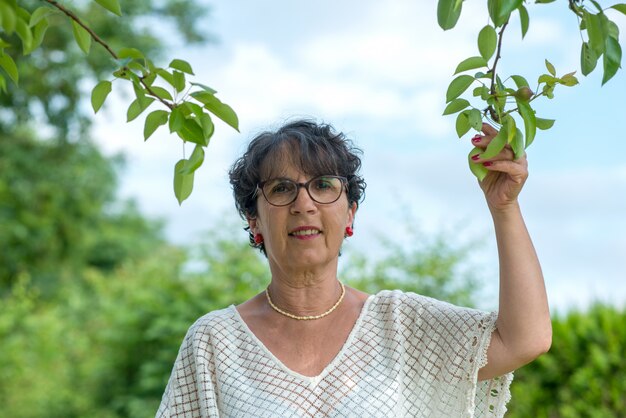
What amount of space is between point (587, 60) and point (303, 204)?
0.89 m

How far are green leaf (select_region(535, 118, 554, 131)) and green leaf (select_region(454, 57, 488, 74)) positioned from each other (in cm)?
17

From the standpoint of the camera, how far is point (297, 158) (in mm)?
2482

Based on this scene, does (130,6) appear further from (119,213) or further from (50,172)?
(119,213)

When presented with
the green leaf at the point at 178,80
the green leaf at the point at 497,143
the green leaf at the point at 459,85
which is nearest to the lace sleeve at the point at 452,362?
the green leaf at the point at 497,143

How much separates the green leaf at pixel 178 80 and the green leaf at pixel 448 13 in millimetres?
552

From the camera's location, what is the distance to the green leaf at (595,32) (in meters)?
1.62

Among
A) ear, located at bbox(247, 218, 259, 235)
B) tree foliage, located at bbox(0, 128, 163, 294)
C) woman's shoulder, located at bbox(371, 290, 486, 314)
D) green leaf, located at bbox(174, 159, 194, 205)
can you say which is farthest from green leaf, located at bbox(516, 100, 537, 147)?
tree foliage, located at bbox(0, 128, 163, 294)

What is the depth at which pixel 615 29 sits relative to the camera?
67.0 inches

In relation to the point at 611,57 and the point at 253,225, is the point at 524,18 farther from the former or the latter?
the point at 253,225

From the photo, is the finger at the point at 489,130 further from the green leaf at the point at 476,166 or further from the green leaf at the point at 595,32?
the green leaf at the point at 595,32

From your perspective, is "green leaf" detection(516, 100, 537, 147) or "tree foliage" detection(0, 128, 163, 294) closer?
"green leaf" detection(516, 100, 537, 147)

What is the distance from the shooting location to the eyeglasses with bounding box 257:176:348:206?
2.42 metres

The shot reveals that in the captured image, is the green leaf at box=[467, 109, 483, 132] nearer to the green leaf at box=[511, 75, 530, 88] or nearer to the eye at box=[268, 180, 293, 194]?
the green leaf at box=[511, 75, 530, 88]

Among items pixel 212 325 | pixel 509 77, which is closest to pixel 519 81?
pixel 509 77
